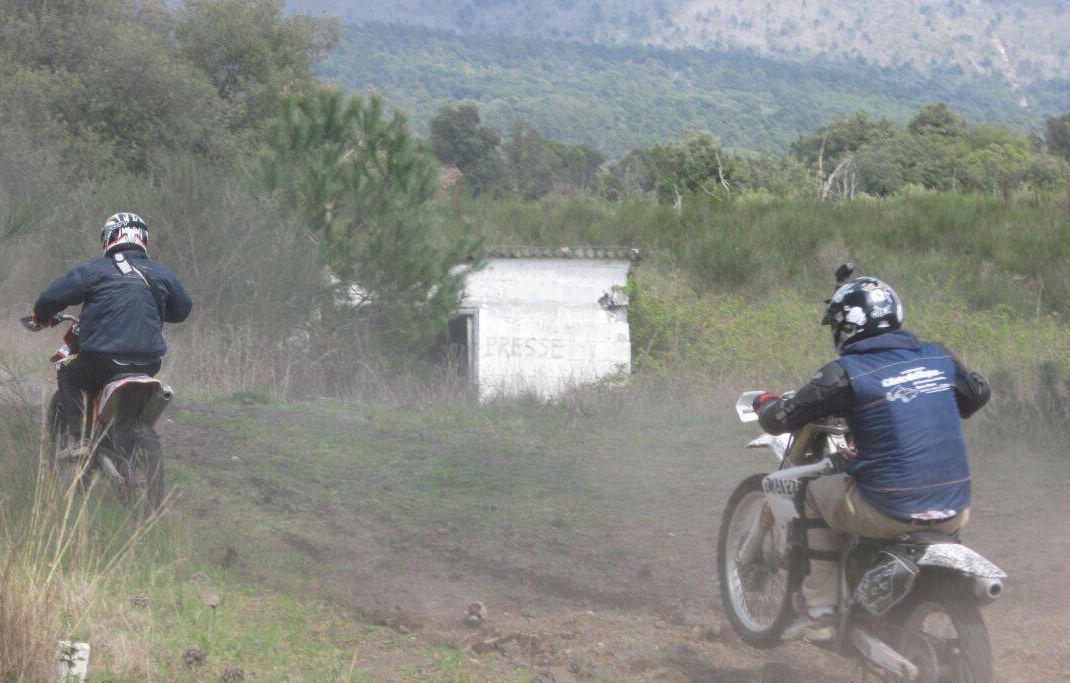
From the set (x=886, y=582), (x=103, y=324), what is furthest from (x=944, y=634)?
(x=103, y=324)

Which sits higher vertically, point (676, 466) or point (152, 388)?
point (152, 388)

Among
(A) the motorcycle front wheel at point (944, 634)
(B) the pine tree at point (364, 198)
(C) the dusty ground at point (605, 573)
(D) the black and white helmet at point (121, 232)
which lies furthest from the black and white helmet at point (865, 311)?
(B) the pine tree at point (364, 198)

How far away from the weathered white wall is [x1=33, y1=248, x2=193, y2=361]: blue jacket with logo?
18.4m

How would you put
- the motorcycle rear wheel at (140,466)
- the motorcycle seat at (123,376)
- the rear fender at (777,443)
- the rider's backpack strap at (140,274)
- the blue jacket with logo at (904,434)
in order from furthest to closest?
the rider's backpack strap at (140,274)
the motorcycle seat at (123,376)
the motorcycle rear wheel at (140,466)
the rear fender at (777,443)
the blue jacket with logo at (904,434)

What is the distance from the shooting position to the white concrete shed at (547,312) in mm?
25781

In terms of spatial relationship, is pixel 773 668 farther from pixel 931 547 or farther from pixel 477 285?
pixel 477 285

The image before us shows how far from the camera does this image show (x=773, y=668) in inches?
214


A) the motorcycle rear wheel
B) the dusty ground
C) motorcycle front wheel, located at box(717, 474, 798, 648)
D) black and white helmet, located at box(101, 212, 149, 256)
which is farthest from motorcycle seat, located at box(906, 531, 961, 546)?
black and white helmet, located at box(101, 212, 149, 256)

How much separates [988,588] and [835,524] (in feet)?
2.83

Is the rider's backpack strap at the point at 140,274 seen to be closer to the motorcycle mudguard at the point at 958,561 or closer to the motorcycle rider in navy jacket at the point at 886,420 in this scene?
the motorcycle rider in navy jacket at the point at 886,420

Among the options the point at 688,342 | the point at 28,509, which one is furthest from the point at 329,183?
the point at 28,509

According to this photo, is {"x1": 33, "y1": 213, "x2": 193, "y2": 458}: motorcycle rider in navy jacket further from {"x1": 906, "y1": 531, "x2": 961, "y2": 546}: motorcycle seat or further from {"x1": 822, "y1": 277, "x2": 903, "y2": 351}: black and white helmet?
{"x1": 906, "y1": 531, "x2": 961, "y2": 546}: motorcycle seat

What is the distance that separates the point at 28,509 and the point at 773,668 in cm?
364

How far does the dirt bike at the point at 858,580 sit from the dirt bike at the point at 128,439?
10.7 ft
